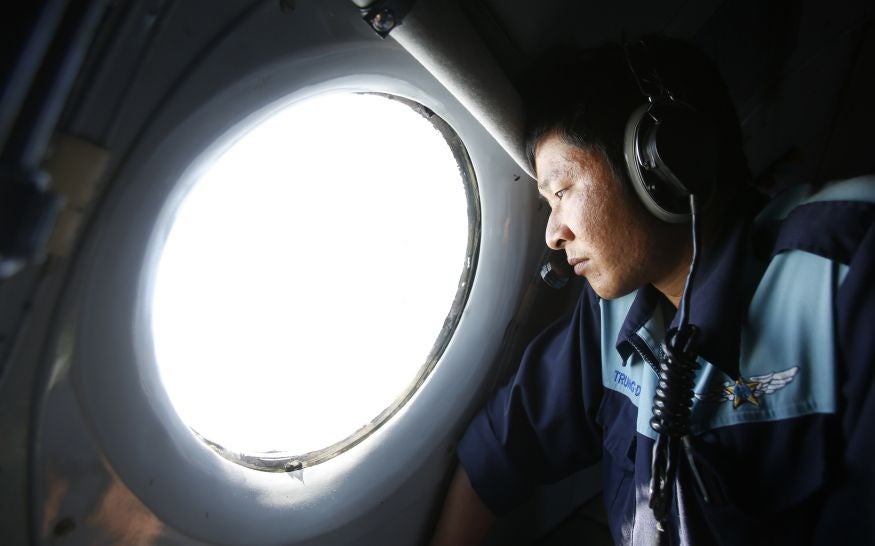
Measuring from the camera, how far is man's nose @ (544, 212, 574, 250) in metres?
0.86

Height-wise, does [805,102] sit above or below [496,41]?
above

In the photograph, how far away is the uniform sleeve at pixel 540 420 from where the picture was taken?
1.03m

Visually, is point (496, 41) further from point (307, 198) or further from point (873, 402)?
point (873, 402)

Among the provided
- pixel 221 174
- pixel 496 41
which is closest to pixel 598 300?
pixel 496 41

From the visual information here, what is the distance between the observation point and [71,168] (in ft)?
1.32

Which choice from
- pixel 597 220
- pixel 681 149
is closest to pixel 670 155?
pixel 681 149

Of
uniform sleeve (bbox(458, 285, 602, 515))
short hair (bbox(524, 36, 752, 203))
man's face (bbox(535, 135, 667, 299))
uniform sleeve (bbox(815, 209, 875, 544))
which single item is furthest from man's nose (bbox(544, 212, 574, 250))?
uniform sleeve (bbox(815, 209, 875, 544))

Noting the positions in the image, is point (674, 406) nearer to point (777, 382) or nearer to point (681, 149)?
point (777, 382)

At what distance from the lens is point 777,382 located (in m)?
0.71

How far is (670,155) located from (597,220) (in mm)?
152

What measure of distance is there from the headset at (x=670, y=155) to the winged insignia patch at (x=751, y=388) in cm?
24

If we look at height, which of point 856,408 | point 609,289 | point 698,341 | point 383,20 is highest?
point 383,20

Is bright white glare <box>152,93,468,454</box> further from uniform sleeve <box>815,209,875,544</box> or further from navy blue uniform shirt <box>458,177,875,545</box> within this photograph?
uniform sleeve <box>815,209,875,544</box>

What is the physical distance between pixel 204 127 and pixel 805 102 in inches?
52.4
